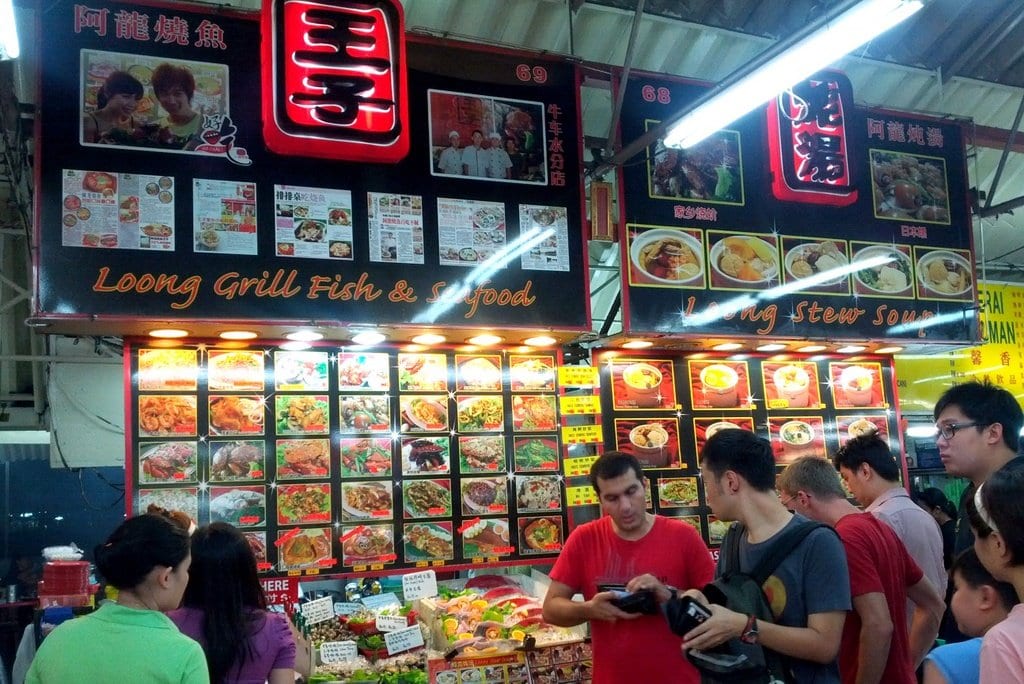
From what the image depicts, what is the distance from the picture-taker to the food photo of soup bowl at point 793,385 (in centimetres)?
738

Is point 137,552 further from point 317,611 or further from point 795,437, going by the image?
point 795,437

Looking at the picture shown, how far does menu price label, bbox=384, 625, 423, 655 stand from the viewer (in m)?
5.52

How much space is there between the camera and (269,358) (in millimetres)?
5934

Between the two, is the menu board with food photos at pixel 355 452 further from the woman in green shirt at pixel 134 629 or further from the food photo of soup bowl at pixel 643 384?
the woman in green shirt at pixel 134 629

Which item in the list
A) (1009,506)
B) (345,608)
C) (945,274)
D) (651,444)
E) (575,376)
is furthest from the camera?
(945,274)

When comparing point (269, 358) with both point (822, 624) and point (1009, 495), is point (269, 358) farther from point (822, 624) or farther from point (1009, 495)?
point (1009, 495)

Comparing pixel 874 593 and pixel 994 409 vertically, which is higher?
pixel 994 409

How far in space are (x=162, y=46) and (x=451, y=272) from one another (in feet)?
7.66

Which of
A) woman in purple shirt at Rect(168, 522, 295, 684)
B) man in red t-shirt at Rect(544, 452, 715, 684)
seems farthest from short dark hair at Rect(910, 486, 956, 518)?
woman in purple shirt at Rect(168, 522, 295, 684)

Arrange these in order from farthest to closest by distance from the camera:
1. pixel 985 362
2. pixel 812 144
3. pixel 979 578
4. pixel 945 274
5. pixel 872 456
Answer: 1. pixel 985 362
2. pixel 945 274
3. pixel 812 144
4. pixel 872 456
5. pixel 979 578

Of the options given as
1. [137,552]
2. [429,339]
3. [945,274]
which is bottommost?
[137,552]

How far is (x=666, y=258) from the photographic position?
659 cm

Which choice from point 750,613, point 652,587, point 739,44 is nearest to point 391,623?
point 652,587

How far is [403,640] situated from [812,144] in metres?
5.02
